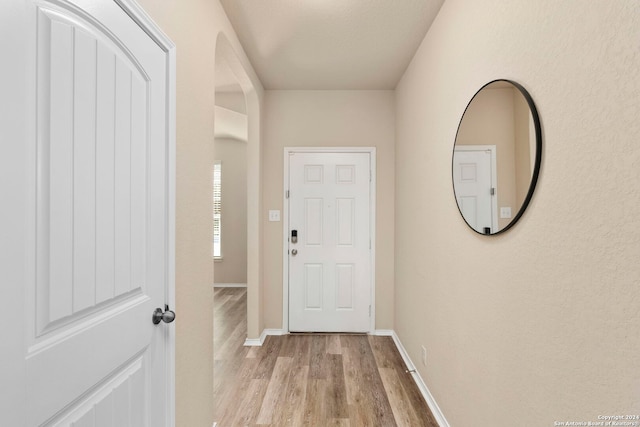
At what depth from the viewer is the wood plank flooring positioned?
1938 mm

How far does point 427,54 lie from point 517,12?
43.7 inches

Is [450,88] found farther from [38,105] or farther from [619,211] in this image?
[38,105]

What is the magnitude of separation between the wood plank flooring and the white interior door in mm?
1317

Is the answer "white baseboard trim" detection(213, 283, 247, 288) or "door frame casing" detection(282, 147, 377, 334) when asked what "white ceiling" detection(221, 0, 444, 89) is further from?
"white baseboard trim" detection(213, 283, 247, 288)

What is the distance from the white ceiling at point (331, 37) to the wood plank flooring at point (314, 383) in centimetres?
254

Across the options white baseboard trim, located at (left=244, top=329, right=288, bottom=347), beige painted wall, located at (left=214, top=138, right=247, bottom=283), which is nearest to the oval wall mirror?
white baseboard trim, located at (left=244, top=329, right=288, bottom=347)

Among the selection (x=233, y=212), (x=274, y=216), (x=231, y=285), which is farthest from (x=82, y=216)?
(x=231, y=285)

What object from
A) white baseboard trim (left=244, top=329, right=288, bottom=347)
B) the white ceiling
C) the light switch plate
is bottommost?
white baseboard trim (left=244, top=329, right=288, bottom=347)

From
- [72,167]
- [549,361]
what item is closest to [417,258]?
[549,361]

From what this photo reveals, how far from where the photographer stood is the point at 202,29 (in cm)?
162

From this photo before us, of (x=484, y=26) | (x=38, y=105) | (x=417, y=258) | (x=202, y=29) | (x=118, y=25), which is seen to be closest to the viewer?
(x=38, y=105)

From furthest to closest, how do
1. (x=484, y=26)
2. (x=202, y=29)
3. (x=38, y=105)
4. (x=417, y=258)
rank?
(x=417, y=258)
(x=202, y=29)
(x=484, y=26)
(x=38, y=105)

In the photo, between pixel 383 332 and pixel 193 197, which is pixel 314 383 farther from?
pixel 193 197

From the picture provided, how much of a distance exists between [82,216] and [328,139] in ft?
8.70
